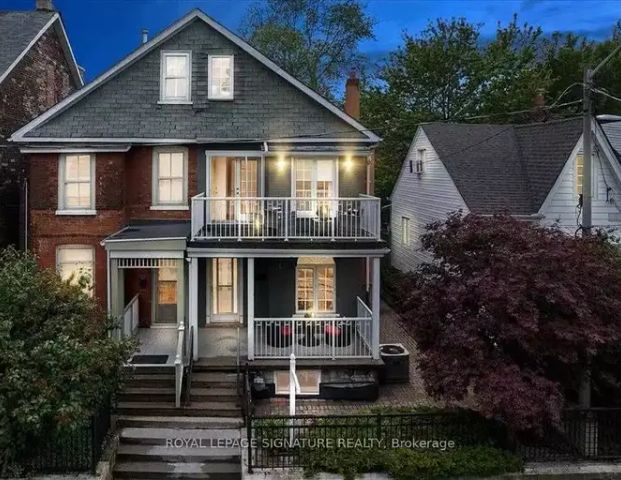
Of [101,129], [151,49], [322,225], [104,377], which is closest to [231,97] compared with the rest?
[151,49]

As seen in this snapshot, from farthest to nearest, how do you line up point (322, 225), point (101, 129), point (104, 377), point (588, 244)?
point (101, 129)
point (322, 225)
point (588, 244)
point (104, 377)

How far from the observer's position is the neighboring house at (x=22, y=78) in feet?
68.2

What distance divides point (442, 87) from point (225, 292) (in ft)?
74.6

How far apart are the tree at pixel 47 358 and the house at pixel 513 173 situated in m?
10.2

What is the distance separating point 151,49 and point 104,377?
429 inches

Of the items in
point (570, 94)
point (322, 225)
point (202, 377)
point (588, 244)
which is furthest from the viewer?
point (570, 94)

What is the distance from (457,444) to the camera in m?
11.3

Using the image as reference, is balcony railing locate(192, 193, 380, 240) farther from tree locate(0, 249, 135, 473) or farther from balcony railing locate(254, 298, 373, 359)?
tree locate(0, 249, 135, 473)

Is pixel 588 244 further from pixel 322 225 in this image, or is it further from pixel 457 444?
pixel 322 225

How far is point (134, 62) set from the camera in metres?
18.1

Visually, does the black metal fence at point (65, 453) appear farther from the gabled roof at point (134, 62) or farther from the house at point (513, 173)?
the house at point (513, 173)

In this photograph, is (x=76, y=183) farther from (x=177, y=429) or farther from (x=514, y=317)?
(x=514, y=317)

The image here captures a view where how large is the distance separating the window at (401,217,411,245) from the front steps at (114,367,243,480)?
16.3m

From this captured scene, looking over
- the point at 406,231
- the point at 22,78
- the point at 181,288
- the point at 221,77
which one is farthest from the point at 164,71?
the point at 406,231
